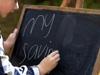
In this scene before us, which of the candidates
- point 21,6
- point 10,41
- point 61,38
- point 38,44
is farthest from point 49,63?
point 21,6

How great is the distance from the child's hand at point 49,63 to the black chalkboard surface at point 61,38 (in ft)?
0.10

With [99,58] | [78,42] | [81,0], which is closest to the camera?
[99,58]

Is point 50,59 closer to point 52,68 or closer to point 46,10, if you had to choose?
point 52,68

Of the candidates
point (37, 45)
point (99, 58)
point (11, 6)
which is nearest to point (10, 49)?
point (37, 45)

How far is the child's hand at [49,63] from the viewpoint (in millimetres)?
3034

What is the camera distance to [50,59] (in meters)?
3.05

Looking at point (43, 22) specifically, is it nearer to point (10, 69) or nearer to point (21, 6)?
point (10, 69)

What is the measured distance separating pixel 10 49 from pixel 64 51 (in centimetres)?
62

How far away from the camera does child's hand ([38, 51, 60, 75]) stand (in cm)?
303

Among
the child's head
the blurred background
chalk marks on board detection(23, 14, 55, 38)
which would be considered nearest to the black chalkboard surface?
chalk marks on board detection(23, 14, 55, 38)

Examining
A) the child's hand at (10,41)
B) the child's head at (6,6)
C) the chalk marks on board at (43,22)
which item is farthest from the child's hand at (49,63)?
the child's hand at (10,41)

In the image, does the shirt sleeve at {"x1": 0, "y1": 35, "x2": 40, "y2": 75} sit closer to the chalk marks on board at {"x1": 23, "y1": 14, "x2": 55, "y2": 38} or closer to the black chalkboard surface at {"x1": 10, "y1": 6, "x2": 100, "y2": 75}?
the black chalkboard surface at {"x1": 10, "y1": 6, "x2": 100, "y2": 75}

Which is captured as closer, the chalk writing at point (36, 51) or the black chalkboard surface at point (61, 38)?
the black chalkboard surface at point (61, 38)

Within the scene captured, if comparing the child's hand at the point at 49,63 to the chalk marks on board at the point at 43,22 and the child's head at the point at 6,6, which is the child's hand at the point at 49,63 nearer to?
the chalk marks on board at the point at 43,22
